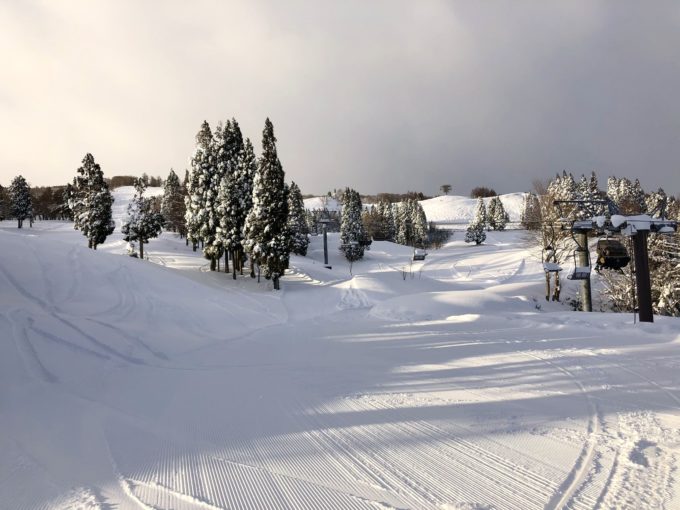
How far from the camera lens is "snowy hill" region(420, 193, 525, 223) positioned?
149750 millimetres

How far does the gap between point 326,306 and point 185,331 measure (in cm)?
1135

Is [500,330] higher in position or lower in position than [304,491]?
lower

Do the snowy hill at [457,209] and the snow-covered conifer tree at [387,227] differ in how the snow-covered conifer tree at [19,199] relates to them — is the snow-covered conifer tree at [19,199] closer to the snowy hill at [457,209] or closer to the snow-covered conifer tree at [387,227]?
the snow-covered conifer tree at [387,227]

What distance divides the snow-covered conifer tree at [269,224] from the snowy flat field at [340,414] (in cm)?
1526

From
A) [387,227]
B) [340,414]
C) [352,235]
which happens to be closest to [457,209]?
[387,227]

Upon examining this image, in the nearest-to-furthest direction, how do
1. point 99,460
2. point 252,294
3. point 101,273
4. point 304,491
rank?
point 304,491, point 99,460, point 101,273, point 252,294

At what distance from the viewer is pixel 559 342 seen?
9.98m

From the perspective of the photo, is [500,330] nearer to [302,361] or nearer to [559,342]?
[559,342]

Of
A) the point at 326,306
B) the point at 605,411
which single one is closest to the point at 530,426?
the point at 605,411

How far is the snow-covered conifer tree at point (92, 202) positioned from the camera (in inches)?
1560

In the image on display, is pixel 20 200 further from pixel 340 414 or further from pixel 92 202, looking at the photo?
pixel 340 414

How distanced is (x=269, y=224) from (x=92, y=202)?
21241mm

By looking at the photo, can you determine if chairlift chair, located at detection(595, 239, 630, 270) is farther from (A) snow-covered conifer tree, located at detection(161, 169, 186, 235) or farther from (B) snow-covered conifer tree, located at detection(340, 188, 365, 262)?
(A) snow-covered conifer tree, located at detection(161, 169, 186, 235)

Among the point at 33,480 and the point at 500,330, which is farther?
the point at 500,330
